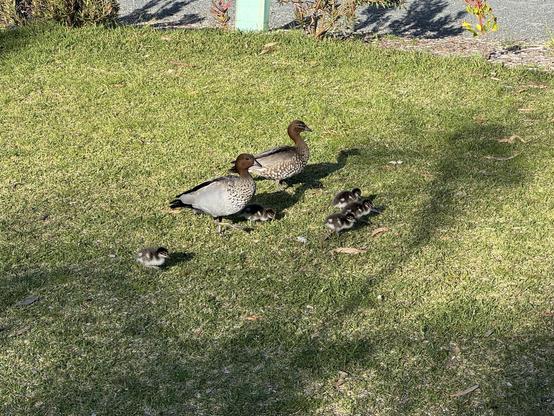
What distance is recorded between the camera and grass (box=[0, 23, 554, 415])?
5.12 m

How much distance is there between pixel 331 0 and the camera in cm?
1131

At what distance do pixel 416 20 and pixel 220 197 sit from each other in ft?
24.1

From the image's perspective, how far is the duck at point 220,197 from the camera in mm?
6656

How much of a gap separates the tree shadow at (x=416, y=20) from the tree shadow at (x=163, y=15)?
98.0 inches

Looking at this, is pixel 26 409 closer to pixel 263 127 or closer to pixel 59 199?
pixel 59 199

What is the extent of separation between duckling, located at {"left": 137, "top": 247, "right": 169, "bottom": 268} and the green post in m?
6.15

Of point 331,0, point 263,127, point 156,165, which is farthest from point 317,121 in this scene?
point 331,0

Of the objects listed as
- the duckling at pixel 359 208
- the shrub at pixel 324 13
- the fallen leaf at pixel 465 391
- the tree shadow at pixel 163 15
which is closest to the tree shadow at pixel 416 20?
the shrub at pixel 324 13

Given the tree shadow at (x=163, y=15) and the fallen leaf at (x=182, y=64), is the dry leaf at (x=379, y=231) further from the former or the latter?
the tree shadow at (x=163, y=15)

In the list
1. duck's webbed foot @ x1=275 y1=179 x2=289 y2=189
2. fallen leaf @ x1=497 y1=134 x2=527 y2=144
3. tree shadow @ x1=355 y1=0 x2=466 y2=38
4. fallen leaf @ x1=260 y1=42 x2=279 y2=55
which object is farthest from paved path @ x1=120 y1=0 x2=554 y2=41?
duck's webbed foot @ x1=275 y1=179 x2=289 y2=189

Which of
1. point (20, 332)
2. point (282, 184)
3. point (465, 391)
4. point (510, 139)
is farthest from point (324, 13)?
point (465, 391)

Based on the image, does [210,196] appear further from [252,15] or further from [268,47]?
[252,15]

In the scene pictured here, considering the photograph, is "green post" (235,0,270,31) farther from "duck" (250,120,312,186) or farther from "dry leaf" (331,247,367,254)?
"dry leaf" (331,247,367,254)

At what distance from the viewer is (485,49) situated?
1140 centimetres
